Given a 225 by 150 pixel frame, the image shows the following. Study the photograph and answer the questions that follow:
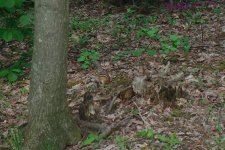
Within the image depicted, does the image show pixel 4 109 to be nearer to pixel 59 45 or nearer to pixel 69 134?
pixel 69 134

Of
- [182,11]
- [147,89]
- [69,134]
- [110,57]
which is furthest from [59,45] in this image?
[182,11]

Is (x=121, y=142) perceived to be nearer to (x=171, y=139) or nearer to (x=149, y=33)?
(x=171, y=139)

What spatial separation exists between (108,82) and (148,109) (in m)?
1.38

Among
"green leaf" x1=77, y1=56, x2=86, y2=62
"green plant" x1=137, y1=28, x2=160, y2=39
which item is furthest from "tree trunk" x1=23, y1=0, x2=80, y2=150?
"green plant" x1=137, y1=28, x2=160, y2=39

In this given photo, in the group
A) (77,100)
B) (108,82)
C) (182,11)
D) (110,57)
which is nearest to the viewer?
(77,100)

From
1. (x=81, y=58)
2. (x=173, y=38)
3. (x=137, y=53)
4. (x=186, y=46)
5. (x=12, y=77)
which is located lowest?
(x=12, y=77)

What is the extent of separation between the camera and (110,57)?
7.72m

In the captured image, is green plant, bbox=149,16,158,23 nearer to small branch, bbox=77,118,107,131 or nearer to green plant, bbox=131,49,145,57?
green plant, bbox=131,49,145,57

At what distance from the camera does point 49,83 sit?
4.59 m

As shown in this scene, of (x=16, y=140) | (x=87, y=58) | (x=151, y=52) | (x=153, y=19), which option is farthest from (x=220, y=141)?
(x=153, y=19)

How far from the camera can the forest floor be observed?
488 centimetres

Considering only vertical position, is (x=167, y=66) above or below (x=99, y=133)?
above

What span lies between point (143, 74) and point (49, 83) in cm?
240

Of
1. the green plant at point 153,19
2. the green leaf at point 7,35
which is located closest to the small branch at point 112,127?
the green leaf at point 7,35
